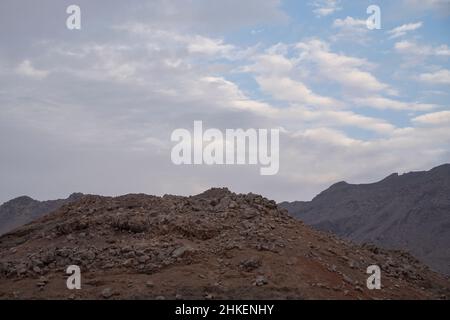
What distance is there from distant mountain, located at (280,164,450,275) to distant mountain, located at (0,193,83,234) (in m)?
27.2

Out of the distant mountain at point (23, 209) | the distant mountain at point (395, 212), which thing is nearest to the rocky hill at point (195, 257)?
the distant mountain at point (395, 212)

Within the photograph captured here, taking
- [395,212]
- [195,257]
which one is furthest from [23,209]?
[195,257]

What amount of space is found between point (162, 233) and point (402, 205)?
145ft

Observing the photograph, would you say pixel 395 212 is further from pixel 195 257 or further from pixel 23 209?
pixel 195 257

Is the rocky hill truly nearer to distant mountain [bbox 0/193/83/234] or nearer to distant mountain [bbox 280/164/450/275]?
distant mountain [bbox 280/164/450/275]

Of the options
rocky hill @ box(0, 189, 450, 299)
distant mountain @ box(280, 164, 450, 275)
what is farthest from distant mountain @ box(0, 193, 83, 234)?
rocky hill @ box(0, 189, 450, 299)

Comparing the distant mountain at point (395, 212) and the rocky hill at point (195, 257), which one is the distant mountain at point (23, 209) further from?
the rocky hill at point (195, 257)

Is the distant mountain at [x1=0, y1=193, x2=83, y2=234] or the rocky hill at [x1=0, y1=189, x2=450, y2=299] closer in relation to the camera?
the rocky hill at [x1=0, y1=189, x2=450, y2=299]

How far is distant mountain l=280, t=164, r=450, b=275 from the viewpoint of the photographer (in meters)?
43.0

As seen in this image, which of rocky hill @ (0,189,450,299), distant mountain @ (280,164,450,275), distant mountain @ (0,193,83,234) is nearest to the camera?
rocky hill @ (0,189,450,299)

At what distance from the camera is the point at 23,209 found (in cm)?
5341

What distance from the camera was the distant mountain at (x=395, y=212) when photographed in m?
43.0

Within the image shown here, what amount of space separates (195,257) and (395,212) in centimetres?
4408

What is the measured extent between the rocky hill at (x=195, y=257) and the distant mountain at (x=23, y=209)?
37.6 meters
